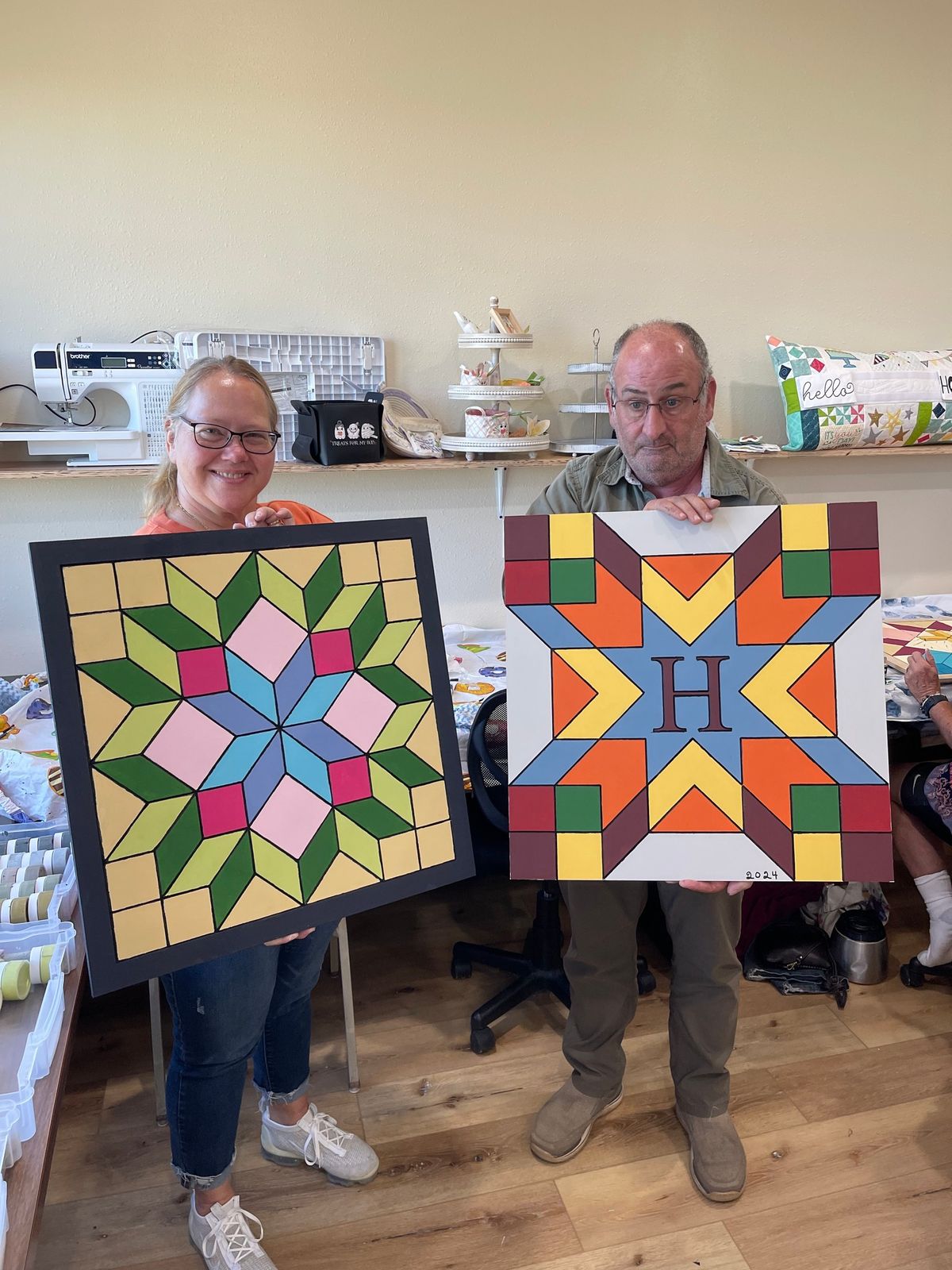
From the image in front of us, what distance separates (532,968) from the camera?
219 centimetres

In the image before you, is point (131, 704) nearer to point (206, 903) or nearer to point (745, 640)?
point (206, 903)

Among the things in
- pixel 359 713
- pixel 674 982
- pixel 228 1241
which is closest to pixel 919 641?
pixel 674 982

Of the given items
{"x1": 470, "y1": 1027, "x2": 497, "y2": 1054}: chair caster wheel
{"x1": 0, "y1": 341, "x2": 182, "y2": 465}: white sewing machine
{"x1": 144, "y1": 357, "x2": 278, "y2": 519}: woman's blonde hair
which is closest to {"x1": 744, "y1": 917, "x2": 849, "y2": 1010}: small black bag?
{"x1": 470, "y1": 1027, "x2": 497, "y2": 1054}: chair caster wheel

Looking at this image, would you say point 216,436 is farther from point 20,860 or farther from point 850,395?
point 850,395

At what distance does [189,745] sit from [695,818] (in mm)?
654

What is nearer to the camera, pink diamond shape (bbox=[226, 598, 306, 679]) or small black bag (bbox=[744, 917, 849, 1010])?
pink diamond shape (bbox=[226, 598, 306, 679])

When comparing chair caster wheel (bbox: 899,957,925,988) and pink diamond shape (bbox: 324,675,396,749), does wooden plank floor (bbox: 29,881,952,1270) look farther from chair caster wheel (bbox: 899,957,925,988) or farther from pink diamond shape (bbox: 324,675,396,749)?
pink diamond shape (bbox: 324,675,396,749)

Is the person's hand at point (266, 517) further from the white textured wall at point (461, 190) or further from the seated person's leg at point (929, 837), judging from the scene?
the seated person's leg at point (929, 837)

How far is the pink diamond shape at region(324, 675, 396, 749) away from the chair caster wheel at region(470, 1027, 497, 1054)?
1127 mm

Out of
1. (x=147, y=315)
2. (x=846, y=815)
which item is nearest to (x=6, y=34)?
(x=147, y=315)

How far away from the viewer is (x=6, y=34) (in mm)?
2318

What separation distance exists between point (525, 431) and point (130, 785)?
6.38 feet

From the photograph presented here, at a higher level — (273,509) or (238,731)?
(273,509)

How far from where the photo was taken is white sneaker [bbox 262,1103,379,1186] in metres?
1.72
